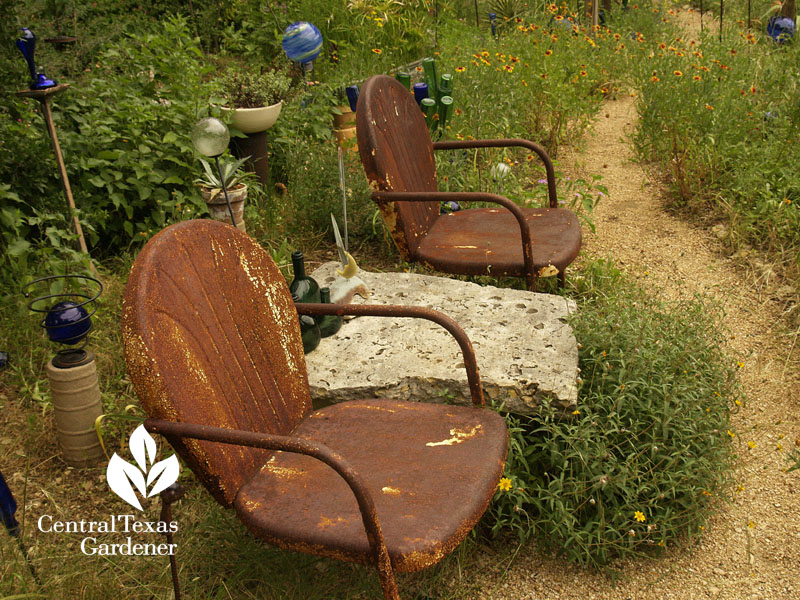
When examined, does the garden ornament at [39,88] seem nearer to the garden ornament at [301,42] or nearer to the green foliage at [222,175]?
the green foliage at [222,175]

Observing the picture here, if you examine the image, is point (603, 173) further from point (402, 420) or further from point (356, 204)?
point (402, 420)

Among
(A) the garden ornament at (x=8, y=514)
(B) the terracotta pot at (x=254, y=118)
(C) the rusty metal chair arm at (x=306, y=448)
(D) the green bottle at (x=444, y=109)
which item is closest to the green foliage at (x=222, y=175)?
(B) the terracotta pot at (x=254, y=118)

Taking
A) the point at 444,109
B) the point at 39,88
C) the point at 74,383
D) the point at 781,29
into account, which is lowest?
the point at 74,383

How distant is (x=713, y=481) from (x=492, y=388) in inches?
33.5

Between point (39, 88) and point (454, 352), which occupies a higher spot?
point (39, 88)

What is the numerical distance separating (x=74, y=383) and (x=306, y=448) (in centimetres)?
143

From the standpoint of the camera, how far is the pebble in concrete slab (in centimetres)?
257

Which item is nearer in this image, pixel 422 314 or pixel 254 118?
pixel 422 314

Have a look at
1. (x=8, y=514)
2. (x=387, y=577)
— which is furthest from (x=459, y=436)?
(x=8, y=514)

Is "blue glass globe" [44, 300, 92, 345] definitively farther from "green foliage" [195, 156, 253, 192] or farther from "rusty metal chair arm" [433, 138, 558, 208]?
"rusty metal chair arm" [433, 138, 558, 208]

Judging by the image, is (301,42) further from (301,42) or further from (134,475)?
(134,475)

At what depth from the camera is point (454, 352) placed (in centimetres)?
273

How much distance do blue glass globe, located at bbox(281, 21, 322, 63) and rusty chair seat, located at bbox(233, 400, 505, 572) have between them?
386 centimetres

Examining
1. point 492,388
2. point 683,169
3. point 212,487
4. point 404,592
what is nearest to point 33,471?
point 212,487
